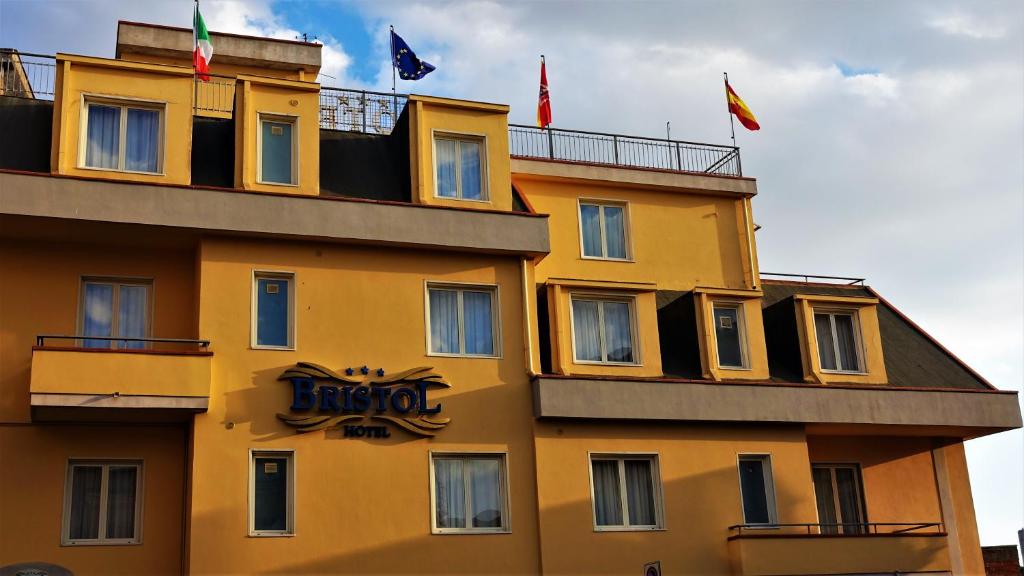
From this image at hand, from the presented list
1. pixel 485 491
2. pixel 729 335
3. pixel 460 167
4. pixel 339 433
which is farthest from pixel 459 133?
pixel 485 491

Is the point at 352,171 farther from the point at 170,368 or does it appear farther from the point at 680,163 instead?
the point at 680,163

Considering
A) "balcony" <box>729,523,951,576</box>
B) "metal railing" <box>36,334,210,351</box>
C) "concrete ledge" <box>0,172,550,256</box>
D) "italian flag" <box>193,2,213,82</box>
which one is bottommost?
"balcony" <box>729,523,951,576</box>

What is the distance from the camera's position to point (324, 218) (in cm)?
2878

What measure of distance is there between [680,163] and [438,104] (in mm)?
7590

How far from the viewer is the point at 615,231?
34031 mm

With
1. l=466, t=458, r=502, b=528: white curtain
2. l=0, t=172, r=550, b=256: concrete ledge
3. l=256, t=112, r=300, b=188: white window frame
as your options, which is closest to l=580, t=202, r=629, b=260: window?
l=0, t=172, r=550, b=256: concrete ledge

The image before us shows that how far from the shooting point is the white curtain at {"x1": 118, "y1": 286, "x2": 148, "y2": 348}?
2812 centimetres

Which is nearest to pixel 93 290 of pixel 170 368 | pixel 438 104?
pixel 170 368

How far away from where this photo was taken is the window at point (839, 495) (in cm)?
3391

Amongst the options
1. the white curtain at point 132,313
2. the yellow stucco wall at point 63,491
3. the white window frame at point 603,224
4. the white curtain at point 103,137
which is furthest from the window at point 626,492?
the white curtain at point 103,137

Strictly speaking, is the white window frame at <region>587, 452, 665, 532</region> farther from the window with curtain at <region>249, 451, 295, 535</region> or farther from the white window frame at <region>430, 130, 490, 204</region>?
the window with curtain at <region>249, 451, 295, 535</region>

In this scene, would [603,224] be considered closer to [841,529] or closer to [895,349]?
[895,349]

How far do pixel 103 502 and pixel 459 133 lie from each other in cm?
1200

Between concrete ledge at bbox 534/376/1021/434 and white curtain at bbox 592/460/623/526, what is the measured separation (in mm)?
1251
